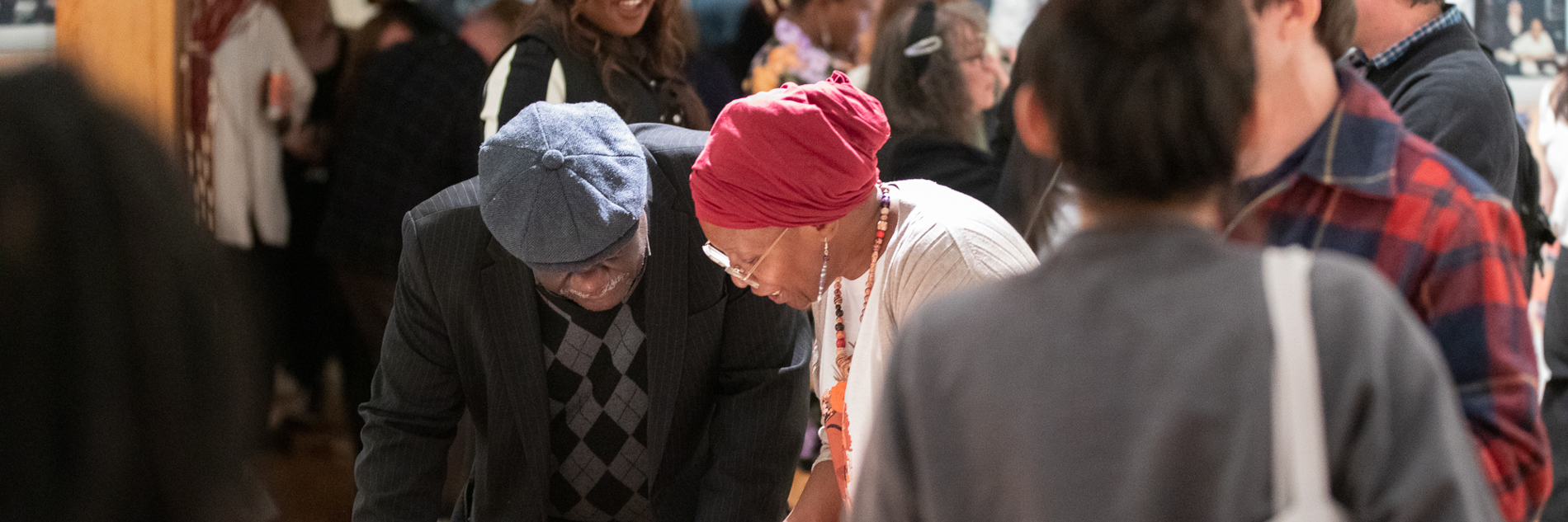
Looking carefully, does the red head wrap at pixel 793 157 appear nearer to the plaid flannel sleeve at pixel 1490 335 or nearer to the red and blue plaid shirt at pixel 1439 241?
the red and blue plaid shirt at pixel 1439 241

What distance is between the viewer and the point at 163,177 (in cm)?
86

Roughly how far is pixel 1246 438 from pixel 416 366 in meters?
1.37

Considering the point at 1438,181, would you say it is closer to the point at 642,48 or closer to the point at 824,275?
the point at 824,275

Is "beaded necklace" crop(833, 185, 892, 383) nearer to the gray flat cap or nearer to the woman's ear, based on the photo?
the woman's ear

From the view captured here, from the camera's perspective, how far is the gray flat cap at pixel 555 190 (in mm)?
A: 1695

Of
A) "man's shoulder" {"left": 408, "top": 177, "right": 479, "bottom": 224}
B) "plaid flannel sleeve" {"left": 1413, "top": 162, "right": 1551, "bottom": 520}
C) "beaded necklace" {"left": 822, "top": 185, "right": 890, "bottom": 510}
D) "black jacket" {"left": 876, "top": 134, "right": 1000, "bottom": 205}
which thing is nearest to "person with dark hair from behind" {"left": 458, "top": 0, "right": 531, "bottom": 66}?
"black jacket" {"left": 876, "top": 134, "right": 1000, "bottom": 205}

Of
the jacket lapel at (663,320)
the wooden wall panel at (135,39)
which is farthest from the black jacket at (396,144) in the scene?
the jacket lapel at (663,320)

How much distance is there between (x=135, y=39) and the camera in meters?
2.99

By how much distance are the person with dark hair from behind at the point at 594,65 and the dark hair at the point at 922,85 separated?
1.65 feet

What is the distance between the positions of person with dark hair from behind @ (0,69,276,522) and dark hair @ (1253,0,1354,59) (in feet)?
3.58

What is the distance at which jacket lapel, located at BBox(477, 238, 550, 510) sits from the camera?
6.14 ft

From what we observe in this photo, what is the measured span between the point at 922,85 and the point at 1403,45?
43.4 inches

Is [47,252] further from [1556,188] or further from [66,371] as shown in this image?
[1556,188]

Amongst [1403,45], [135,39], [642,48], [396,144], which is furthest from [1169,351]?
[396,144]
